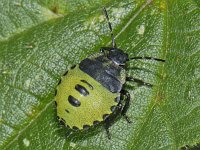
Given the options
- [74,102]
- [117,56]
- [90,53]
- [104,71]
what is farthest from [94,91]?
[90,53]

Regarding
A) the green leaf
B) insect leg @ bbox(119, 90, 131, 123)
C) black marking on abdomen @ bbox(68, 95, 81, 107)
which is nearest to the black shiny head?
the green leaf

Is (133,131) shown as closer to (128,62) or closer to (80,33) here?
(128,62)

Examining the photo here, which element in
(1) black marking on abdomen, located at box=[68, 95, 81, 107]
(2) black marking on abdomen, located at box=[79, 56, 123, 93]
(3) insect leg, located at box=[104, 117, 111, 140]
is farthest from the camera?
(3) insect leg, located at box=[104, 117, 111, 140]

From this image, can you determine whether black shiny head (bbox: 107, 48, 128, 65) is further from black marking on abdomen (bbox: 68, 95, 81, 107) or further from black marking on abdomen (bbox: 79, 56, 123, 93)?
black marking on abdomen (bbox: 68, 95, 81, 107)

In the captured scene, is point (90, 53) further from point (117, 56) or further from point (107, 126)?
point (107, 126)

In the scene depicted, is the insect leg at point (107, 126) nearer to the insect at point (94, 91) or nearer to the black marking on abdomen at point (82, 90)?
the insect at point (94, 91)

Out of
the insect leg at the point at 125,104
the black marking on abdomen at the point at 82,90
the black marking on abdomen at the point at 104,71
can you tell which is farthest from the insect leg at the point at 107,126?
the black marking on abdomen at the point at 82,90

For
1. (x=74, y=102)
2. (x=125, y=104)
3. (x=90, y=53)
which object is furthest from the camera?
(x=90, y=53)
